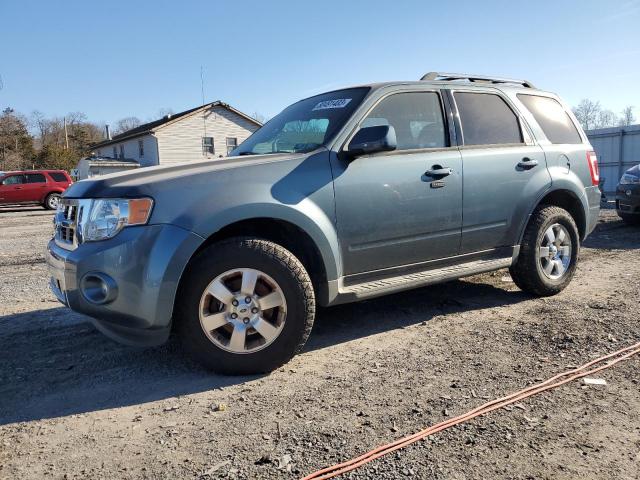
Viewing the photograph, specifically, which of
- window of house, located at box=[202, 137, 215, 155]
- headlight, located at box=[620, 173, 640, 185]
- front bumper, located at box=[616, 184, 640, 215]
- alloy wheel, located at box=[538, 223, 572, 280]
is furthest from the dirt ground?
window of house, located at box=[202, 137, 215, 155]

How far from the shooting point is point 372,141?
141 inches

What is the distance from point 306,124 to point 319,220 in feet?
3.49

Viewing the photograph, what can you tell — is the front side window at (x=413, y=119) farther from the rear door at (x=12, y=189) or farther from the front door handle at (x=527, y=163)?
the rear door at (x=12, y=189)

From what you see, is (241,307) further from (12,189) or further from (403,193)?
(12,189)

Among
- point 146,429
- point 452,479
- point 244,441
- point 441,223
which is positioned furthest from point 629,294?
point 146,429

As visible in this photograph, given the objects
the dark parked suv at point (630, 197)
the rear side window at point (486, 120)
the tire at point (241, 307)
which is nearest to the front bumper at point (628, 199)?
the dark parked suv at point (630, 197)

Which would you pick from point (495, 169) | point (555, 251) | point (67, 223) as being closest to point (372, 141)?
point (495, 169)

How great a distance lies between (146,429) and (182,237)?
1078 mm

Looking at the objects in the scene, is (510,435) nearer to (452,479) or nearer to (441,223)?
(452,479)

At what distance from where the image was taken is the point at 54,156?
188 ft

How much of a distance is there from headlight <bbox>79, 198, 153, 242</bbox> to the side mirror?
57.1 inches

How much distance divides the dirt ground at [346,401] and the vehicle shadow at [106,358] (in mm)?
16

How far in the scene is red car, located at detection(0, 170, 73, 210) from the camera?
2203 cm

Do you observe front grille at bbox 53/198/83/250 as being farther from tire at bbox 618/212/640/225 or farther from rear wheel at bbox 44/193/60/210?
rear wheel at bbox 44/193/60/210
